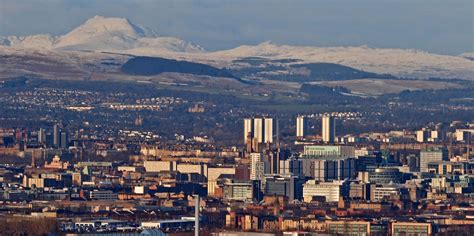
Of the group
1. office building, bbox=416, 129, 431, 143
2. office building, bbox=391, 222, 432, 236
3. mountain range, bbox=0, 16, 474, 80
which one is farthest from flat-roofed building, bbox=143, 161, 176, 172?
mountain range, bbox=0, 16, 474, 80

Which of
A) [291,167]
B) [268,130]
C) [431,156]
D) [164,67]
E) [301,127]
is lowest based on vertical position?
[291,167]

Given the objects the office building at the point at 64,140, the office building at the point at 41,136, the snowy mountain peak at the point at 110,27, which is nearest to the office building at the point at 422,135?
the office building at the point at 64,140

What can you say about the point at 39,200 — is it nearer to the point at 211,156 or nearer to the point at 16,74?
the point at 211,156

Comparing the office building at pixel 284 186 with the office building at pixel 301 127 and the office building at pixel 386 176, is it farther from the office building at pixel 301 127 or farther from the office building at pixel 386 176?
the office building at pixel 301 127

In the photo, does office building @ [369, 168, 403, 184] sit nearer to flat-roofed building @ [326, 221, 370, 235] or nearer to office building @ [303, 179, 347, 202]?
office building @ [303, 179, 347, 202]

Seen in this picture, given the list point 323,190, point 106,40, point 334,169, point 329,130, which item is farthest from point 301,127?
point 106,40

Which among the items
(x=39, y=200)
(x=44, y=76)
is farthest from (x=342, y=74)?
(x=39, y=200)

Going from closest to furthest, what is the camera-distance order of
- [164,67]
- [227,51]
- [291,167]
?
[291,167]
[164,67]
[227,51]

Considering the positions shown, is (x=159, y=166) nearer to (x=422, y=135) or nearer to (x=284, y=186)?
(x=284, y=186)
